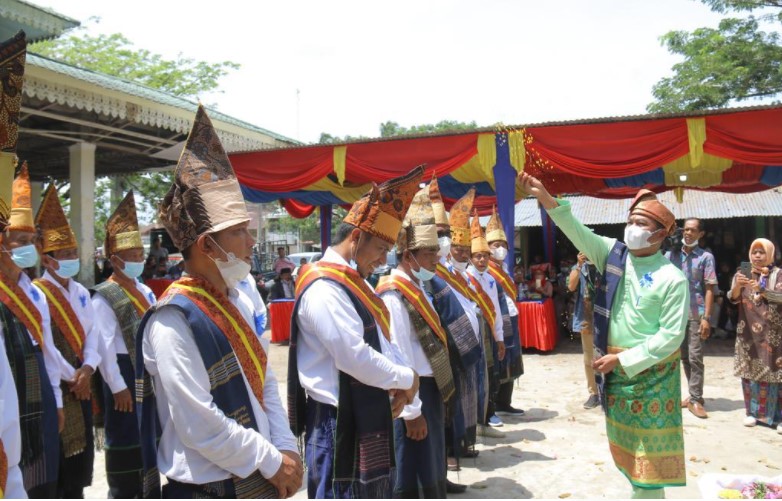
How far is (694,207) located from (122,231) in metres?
15.3

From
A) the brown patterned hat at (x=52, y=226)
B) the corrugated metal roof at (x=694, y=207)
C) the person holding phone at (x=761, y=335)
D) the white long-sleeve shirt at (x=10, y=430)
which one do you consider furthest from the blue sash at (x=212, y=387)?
the corrugated metal roof at (x=694, y=207)

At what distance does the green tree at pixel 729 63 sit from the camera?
15.8m

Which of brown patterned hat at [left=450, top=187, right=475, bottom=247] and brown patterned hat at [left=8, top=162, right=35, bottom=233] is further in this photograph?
brown patterned hat at [left=450, top=187, right=475, bottom=247]

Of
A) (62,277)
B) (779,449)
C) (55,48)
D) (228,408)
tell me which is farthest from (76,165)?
(55,48)

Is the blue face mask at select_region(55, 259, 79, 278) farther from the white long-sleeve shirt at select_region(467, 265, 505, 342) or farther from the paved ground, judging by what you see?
the white long-sleeve shirt at select_region(467, 265, 505, 342)

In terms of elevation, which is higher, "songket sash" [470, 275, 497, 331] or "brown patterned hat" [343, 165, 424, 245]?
"brown patterned hat" [343, 165, 424, 245]

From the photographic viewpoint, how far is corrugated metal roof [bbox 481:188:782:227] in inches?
585

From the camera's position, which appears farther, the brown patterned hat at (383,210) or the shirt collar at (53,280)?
the shirt collar at (53,280)

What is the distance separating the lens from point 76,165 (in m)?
10.4

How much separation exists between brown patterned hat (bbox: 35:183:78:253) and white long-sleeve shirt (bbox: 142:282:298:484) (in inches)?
105

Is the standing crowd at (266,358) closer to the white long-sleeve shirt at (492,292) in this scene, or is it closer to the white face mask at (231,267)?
the white face mask at (231,267)

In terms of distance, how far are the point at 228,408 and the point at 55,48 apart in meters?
24.0

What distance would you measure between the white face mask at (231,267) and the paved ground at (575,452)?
2.69 m

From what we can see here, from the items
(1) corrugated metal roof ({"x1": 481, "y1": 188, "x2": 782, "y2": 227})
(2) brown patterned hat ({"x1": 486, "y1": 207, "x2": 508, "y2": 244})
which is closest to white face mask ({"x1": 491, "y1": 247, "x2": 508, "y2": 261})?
(2) brown patterned hat ({"x1": 486, "y1": 207, "x2": 508, "y2": 244})
